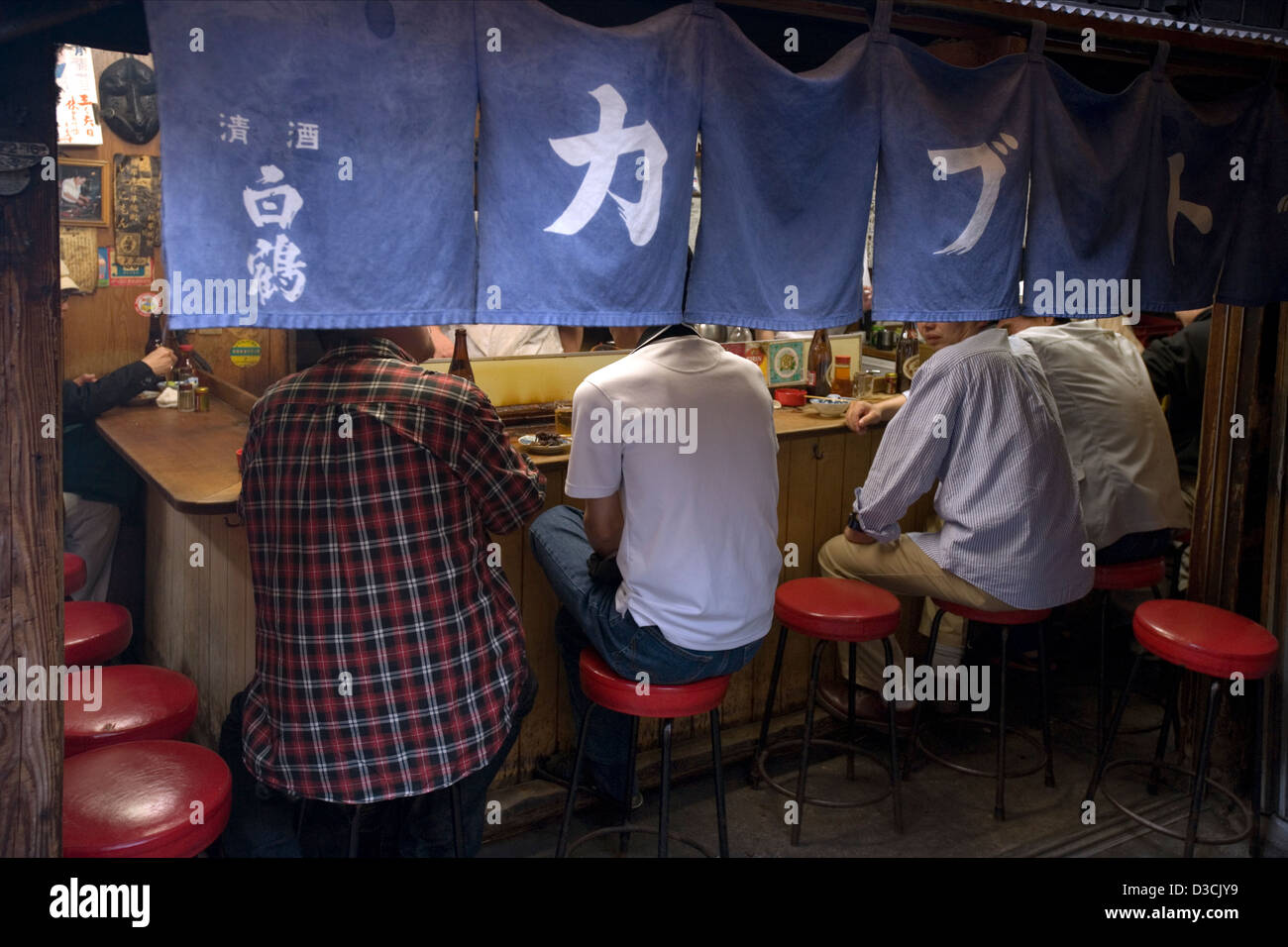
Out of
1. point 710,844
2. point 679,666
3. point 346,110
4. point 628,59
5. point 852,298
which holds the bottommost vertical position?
point 710,844

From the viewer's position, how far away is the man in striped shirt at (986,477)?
4.49 meters

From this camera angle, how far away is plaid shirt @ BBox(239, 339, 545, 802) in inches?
123

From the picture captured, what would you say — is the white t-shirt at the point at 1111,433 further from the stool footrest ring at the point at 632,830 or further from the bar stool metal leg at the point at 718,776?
the stool footrest ring at the point at 632,830

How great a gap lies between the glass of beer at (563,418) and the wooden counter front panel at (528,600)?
0.40m

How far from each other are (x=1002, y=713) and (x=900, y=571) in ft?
2.55

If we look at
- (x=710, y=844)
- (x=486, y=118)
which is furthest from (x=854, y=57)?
(x=710, y=844)

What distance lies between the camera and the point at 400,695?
3211mm

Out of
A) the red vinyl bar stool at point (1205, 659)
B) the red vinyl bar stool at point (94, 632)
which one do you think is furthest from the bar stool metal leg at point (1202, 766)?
the red vinyl bar stool at point (94, 632)

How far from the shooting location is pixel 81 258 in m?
6.29

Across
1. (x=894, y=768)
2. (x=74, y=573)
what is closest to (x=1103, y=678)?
(x=894, y=768)

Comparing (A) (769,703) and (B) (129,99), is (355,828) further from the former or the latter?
(B) (129,99)
